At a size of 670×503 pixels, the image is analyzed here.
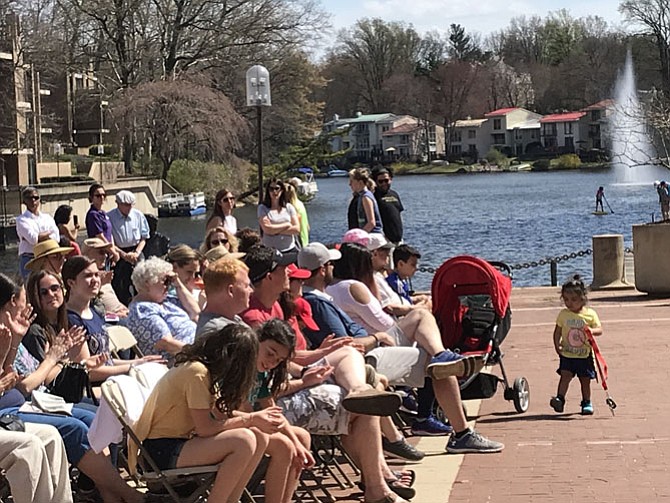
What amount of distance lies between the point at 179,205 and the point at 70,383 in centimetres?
5896

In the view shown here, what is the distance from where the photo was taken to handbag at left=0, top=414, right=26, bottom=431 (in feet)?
19.5

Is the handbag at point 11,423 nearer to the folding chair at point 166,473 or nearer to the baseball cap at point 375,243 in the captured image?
the folding chair at point 166,473

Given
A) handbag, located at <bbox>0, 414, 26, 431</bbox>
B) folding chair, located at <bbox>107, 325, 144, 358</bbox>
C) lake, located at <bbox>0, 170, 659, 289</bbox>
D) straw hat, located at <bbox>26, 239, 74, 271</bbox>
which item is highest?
straw hat, located at <bbox>26, 239, 74, 271</bbox>

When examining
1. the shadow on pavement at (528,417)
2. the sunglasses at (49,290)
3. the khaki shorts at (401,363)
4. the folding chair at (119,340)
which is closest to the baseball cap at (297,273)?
the khaki shorts at (401,363)

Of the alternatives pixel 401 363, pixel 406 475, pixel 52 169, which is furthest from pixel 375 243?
pixel 52 169

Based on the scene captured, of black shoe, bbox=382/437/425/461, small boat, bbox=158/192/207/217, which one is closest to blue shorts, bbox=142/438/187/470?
black shoe, bbox=382/437/425/461

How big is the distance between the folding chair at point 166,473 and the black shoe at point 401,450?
190 centimetres

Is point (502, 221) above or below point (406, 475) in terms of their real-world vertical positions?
below

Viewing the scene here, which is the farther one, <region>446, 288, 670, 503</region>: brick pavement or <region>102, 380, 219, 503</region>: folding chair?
<region>446, 288, 670, 503</region>: brick pavement

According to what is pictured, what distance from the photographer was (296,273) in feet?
27.5

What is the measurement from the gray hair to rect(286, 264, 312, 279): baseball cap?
0.77 m

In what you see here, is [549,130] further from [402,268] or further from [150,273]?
[150,273]

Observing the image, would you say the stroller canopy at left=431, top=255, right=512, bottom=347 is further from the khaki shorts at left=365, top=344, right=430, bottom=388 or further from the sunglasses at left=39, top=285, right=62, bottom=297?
the sunglasses at left=39, top=285, right=62, bottom=297

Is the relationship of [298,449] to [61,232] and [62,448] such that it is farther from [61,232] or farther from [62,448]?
[61,232]
